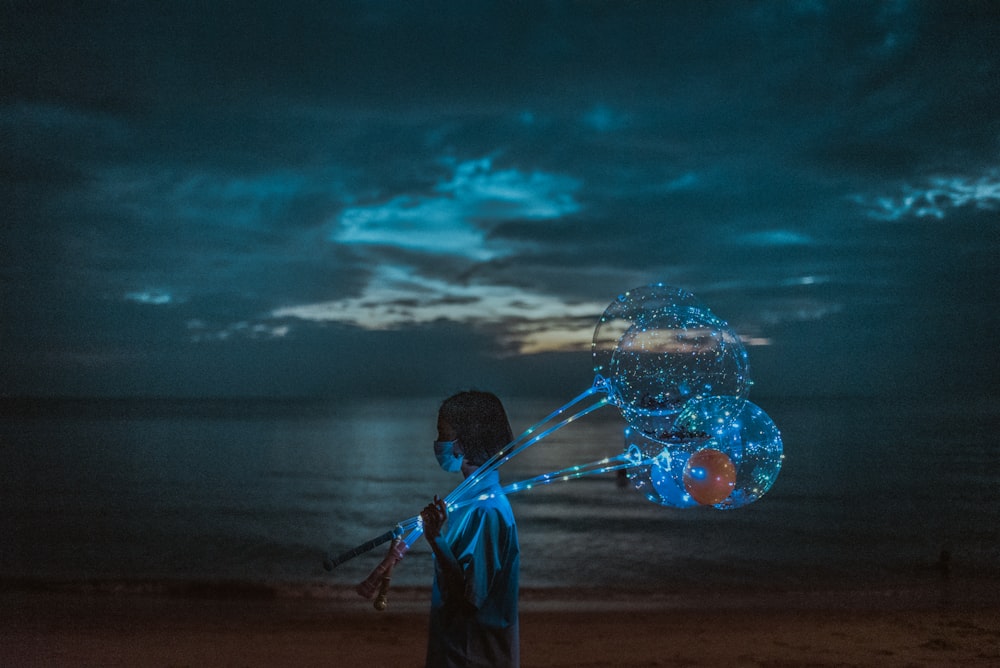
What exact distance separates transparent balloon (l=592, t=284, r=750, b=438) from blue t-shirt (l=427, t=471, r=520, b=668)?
1.11 meters

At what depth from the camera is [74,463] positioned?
36062mm

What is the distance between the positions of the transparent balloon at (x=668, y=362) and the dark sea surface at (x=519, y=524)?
1021 centimetres

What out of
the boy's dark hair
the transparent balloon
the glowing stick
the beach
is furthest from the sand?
the boy's dark hair

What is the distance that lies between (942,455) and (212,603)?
1466 inches

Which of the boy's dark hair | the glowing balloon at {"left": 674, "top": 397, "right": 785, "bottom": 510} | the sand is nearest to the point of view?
the boy's dark hair

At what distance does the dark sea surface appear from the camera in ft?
47.9

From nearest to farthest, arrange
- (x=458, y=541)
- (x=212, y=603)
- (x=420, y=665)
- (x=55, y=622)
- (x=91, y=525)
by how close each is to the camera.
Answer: (x=458, y=541) < (x=420, y=665) < (x=55, y=622) < (x=212, y=603) < (x=91, y=525)

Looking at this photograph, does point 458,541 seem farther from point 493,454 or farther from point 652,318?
point 652,318

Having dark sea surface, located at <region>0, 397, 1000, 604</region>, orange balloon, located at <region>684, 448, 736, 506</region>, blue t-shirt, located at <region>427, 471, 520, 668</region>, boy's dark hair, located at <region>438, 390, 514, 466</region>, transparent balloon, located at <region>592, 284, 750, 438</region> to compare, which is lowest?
dark sea surface, located at <region>0, 397, 1000, 604</region>

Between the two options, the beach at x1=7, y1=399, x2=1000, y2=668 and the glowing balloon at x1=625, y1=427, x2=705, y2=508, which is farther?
the beach at x1=7, y1=399, x2=1000, y2=668

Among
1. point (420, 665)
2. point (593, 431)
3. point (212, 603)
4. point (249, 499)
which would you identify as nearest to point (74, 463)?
point (249, 499)

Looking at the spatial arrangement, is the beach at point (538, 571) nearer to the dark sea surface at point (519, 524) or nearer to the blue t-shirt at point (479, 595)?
the dark sea surface at point (519, 524)

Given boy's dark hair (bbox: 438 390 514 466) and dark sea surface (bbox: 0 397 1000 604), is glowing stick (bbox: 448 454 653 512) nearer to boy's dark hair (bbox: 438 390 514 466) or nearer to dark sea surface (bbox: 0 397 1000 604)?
boy's dark hair (bbox: 438 390 514 466)

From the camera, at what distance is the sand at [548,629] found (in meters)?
8.44
